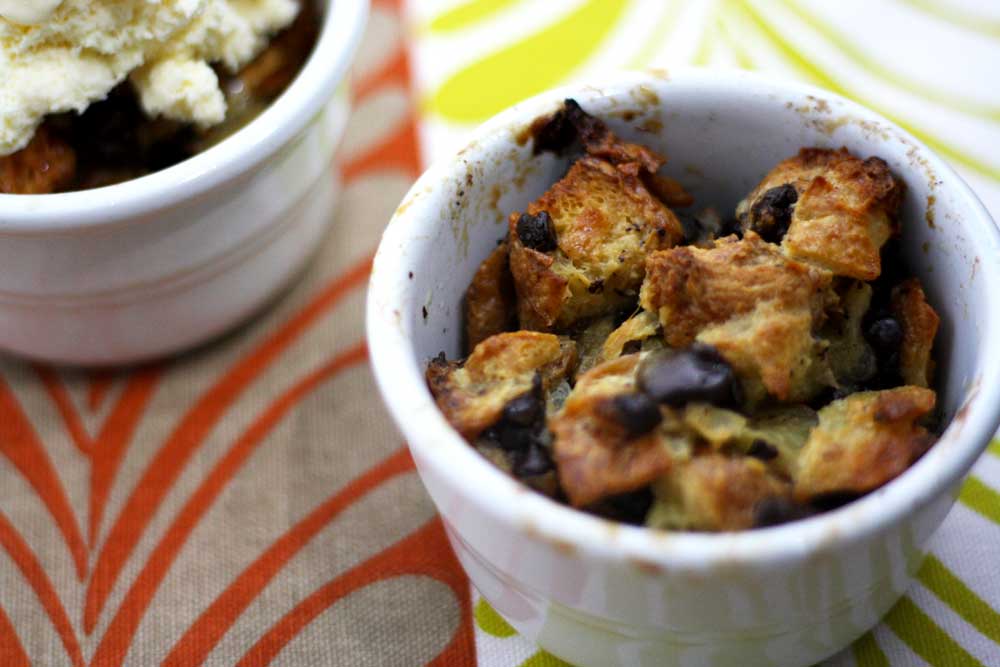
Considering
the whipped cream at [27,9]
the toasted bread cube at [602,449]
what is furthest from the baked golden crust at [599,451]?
the whipped cream at [27,9]

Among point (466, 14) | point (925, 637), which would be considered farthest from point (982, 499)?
point (466, 14)

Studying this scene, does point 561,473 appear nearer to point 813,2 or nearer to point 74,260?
point 74,260

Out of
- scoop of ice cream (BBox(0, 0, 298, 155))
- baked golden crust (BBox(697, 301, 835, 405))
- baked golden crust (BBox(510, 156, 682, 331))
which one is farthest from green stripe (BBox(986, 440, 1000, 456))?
scoop of ice cream (BBox(0, 0, 298, 155))

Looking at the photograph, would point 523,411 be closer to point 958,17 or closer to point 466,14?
point 466,14

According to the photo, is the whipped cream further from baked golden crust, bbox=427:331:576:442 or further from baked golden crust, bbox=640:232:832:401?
baked golden crust, bbox=640:232:832:401

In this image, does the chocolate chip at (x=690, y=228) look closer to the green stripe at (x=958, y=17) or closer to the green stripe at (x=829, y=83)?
the green stripe at (x=829, y=83)

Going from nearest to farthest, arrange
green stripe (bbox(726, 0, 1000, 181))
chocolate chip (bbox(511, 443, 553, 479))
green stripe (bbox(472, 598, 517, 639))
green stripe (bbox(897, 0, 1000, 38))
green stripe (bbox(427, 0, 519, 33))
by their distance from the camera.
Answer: chocolate chip (bbox(511, 443, 553, 479)) → green stripe (bbox(472, 598, 517, 639)) → green stripe (bbox(726, 0, 1000, 181)) → green stripe (bbox(897, 0, 1000, 38)) → green stripe (bbox(427, 0, 519, 33))
